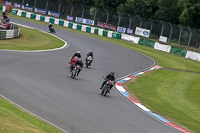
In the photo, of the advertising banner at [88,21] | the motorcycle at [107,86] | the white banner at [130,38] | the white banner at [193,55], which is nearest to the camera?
the motorcycle at [107,86]

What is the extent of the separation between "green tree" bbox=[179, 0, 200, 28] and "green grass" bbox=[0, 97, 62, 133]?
5176cm

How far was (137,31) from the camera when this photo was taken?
5772 centimetres

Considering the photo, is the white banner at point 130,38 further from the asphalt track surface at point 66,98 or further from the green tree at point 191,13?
the asphalt track surface at point 66,98

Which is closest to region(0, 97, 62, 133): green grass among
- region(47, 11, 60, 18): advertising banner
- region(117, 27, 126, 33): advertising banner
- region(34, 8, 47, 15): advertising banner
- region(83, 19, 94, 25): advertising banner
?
region(117, 27, 126, 33): advertising banner

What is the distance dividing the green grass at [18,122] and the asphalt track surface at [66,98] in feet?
2.01

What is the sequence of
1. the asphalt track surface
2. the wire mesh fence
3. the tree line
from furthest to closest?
the tree line < the wire mesh fence < the asphalt track surface

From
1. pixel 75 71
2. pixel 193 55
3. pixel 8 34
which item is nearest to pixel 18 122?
pixel 75 71

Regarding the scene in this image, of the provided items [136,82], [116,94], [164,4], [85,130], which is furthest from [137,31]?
[85,130]

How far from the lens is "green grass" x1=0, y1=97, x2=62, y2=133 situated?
9133 millimetres

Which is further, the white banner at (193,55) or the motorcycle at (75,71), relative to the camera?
the white banner at (193,55)

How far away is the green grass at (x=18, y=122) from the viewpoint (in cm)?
913

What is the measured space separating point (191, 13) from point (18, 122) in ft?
177

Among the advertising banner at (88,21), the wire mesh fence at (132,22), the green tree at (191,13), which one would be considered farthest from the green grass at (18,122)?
the advertising banner at (88,21)

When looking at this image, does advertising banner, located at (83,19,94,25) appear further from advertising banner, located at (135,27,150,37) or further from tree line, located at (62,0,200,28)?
tree line, located at (62,0,200,28)
